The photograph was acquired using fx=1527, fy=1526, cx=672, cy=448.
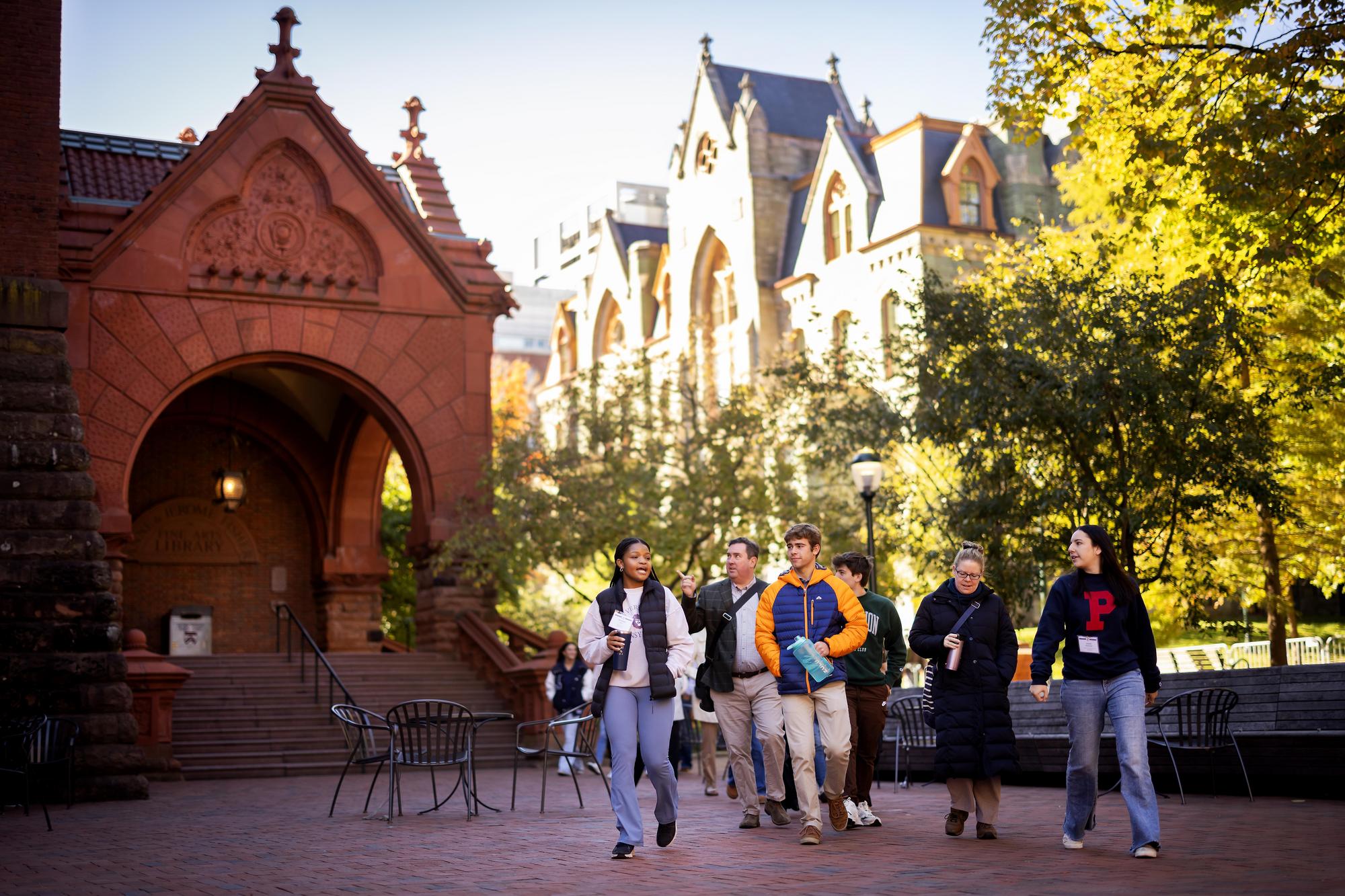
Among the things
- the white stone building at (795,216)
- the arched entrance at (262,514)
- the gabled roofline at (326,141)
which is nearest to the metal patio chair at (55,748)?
the gabled roofline at (326,141)

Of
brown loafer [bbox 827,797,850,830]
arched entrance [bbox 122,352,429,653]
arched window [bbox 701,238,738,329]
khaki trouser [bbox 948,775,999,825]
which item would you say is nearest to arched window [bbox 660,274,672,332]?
arched window [bbox 701,238,738,329]

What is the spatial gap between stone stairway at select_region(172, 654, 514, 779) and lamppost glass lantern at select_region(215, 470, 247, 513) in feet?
15.1

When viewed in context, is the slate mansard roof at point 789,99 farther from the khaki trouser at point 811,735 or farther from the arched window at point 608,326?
the khaki trouser at point 811,735

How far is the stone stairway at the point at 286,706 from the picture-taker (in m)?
18.8

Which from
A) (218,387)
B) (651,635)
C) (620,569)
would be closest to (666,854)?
(651,635)

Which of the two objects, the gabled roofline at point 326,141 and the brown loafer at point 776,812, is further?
the gabled roofline at point 326,141

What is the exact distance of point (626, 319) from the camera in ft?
203

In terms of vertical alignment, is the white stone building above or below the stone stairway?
above

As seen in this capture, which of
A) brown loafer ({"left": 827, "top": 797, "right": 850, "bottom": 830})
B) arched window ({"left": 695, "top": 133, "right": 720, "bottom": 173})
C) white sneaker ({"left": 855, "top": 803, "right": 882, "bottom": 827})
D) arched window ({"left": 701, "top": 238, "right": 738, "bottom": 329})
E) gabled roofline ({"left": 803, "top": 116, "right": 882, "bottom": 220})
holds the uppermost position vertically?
arched window ({"left": 695, "top": 133, "right": 720, "bottom": 173})

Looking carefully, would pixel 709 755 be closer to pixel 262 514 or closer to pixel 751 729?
pixel 751 729

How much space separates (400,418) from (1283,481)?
1292cm

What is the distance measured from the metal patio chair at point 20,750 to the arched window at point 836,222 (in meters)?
36.5

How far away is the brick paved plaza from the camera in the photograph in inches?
298

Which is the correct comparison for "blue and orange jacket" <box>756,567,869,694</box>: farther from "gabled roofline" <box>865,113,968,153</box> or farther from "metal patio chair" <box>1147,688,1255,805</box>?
"gabled roofline" <box>865,113,968,153</box>
